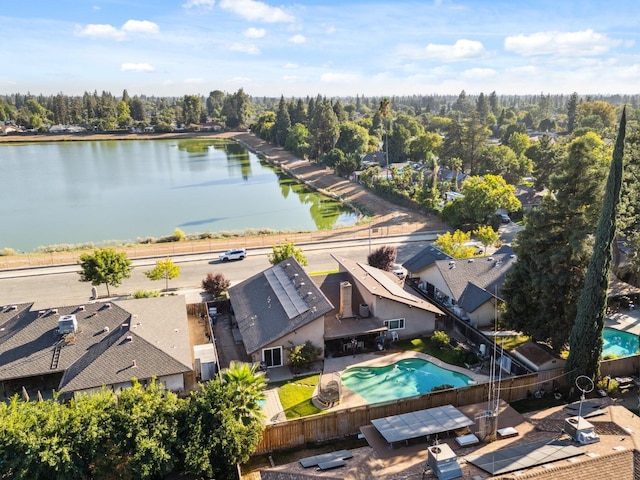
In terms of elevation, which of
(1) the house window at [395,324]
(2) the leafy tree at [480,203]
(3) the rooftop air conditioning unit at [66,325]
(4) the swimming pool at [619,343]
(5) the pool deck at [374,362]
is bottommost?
(4) the swimming pool at [619,343]

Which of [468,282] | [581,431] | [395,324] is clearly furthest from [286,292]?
[581,431]

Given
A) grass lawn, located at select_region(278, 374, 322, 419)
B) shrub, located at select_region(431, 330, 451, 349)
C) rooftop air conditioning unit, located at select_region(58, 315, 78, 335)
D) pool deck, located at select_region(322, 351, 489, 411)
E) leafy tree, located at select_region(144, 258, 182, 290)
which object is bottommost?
grass lawn, located at select_region(278, 374, 322, 419)

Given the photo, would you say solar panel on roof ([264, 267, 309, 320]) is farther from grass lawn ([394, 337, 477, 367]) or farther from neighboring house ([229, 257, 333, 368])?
grass lawn ([394, 337, 477, 367])

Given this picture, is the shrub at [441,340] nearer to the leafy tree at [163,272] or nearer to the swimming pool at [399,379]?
the swimming pool at [399,379]

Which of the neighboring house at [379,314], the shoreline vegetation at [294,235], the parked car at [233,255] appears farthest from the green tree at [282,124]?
the neighboring house at [379,314]

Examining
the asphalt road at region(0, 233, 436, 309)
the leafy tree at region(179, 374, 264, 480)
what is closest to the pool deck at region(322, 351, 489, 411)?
the leafy tree at region(179, 374, 264, 480)

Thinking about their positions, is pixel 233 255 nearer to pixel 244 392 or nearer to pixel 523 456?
pixel 244 392

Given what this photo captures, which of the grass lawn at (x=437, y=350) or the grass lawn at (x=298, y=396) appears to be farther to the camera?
the grass lawn at (x=437, y=350)

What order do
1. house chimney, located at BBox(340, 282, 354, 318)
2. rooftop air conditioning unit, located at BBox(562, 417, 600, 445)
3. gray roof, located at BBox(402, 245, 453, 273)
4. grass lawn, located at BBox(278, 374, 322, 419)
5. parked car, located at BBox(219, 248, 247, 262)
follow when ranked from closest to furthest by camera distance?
rooftop air conditioning unit, located at BBox(562, 417, 600, 445)
grass lawn, located at BBox(278, 374, 322, 419)
house chimney, located at BBox(340, 282, 354, 318)
gray roof, located at BBox(402, 245, 453, 273)
parked car, located at BBox(219, 248, 247, 262)
